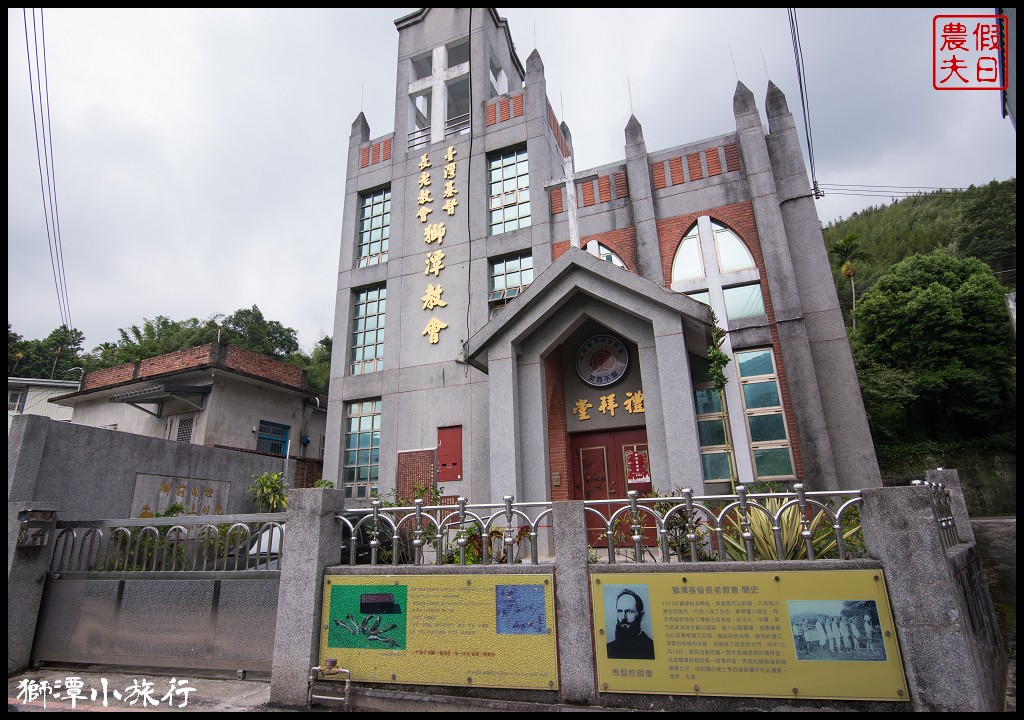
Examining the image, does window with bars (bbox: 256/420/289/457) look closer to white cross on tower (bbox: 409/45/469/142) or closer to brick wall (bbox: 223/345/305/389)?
brick wall (bbox: 223/345/305/389)

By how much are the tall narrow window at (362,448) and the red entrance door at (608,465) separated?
579 centimetres

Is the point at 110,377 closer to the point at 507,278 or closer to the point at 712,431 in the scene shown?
the point at 507,278

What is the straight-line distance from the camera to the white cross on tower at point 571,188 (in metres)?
11.7

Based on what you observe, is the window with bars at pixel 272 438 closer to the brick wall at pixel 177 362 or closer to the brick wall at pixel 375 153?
the brick wall at pixel 177 362

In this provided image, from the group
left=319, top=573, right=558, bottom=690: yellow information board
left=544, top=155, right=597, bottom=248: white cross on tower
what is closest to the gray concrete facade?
left=319, top=573, right=558, bottom=690: yellow information board

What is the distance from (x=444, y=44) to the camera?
18016mm

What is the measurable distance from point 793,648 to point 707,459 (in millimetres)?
7284

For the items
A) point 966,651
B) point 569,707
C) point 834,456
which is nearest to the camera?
point 966,651

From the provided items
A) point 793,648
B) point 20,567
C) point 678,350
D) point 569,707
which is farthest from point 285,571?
point 678,350

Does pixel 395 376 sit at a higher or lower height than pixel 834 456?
higher

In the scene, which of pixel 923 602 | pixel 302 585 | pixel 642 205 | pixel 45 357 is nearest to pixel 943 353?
pixel 642 205

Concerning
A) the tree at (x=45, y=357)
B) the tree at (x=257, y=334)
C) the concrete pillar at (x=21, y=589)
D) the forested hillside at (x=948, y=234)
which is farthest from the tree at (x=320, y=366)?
the forested hillside at (x=948, y=234)

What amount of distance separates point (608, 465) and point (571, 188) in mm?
6509

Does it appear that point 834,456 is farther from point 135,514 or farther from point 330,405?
point 135,514
